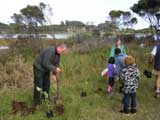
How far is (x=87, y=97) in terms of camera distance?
12.3 m

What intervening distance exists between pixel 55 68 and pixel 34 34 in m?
9.07

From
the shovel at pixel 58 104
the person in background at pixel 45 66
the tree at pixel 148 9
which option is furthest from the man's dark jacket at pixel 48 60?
the tree at pixel 148 9

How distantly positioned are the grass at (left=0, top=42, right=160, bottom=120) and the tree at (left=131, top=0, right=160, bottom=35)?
1922cm

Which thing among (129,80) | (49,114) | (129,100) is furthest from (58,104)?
(129,80)

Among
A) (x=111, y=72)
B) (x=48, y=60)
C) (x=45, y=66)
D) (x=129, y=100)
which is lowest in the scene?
(x=129, y=100)

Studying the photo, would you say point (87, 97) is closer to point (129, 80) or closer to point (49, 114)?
point (129, 80)

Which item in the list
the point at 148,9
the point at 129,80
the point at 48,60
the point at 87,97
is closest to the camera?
the point at 48,60

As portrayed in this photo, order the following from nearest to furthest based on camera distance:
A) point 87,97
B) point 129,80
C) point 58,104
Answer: point 129,80
point 58,104
point 87,97

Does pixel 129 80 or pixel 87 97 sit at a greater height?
pixel 129 80

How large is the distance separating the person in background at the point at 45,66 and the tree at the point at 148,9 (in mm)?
25436

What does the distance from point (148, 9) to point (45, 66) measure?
28483mm

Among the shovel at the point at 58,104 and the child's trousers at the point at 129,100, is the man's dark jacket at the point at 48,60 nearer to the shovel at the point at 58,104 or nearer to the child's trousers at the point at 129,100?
Answer: the shovel at the point at 58,104

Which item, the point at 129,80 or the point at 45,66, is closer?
the point at 45,66

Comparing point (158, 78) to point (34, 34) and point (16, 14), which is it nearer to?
point (34, 34)
